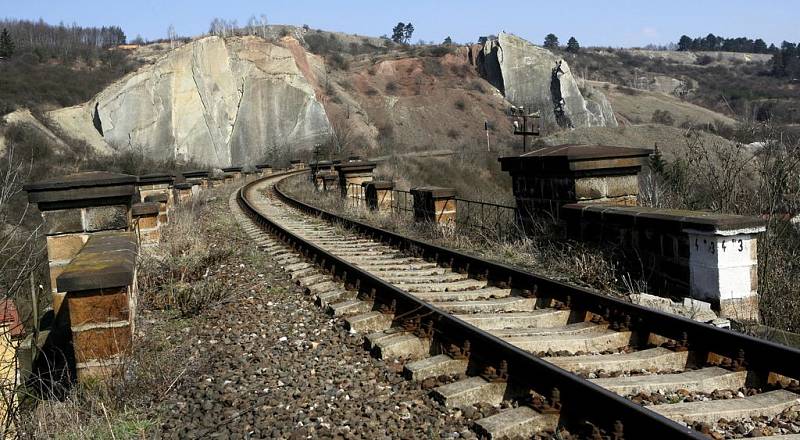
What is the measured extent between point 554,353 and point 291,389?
5.93 feet

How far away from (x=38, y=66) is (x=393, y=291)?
72.1 meters

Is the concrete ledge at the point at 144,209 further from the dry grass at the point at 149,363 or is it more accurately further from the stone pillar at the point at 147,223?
the dry grass at the point at 149,363

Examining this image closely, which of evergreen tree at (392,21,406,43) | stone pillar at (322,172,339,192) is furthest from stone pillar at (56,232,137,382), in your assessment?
evergreen tree at (392,21,406,43)

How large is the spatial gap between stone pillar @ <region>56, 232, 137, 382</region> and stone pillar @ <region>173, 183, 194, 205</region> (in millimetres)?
16565

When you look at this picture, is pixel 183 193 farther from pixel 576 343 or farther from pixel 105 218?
pixel 576 343

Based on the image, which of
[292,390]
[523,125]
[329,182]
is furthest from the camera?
[523,125]

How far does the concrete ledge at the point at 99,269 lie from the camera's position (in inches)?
187

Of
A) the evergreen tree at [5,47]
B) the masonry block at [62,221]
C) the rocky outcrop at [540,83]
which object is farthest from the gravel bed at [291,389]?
the rocky outcrop at [540,83]

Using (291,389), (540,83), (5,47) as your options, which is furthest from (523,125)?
(5,47)

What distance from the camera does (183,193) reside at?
22.6 meters

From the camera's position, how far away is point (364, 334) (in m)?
5.82

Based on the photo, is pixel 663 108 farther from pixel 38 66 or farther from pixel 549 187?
pixel 549 187

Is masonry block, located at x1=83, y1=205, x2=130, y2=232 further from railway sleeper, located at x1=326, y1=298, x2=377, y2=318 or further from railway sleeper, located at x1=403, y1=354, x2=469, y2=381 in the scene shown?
railway sleeper, located at x1=403, y1=354, x2=469, y2=381

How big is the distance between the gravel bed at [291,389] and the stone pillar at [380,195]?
9.50 metres
